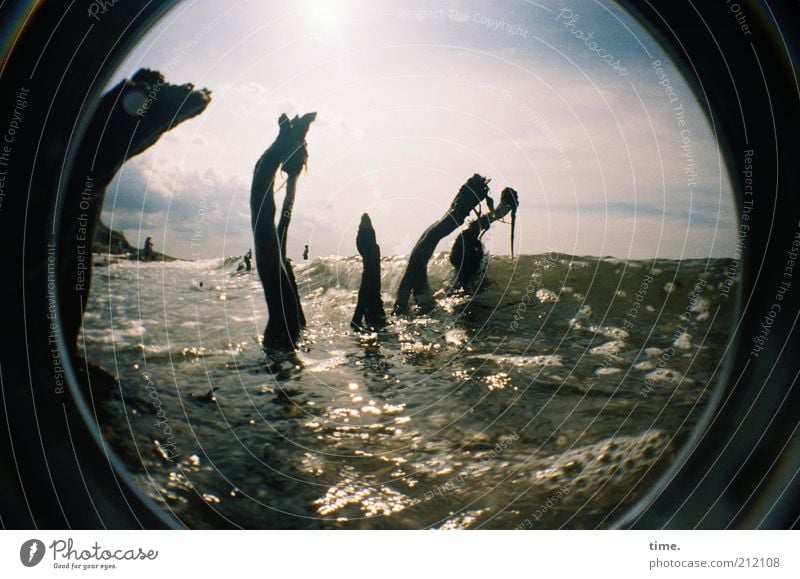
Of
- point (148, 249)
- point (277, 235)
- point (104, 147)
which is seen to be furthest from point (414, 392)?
point (104, 147)

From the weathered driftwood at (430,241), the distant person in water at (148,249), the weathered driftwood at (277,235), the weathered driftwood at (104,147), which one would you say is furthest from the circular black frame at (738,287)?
the weathered driftwood at (430,241)

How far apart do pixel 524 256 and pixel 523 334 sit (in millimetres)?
312

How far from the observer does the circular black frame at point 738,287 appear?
5.74 ft

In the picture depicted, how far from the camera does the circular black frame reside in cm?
175

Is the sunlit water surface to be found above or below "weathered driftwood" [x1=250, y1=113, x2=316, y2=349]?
below

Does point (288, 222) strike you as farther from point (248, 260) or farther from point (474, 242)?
point (474, 242)

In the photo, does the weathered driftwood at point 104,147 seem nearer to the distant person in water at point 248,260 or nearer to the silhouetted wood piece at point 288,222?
the silhouetted wood piece at point 288,222

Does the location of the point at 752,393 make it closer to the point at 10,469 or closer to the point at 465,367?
the point at 465,367

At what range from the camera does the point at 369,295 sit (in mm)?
1973

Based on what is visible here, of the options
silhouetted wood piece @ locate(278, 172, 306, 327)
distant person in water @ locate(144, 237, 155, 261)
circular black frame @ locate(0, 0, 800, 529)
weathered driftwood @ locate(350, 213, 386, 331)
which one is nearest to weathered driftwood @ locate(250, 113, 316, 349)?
silhouetted wood piece @ locate(278, 172, 306, 327)

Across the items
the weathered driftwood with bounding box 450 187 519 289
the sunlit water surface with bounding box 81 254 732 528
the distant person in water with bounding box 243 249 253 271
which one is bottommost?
the sunlit water surface with bounding box 81 254 732 528

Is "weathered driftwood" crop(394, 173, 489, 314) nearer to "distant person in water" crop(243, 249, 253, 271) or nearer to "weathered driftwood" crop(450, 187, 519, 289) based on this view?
"weathered driftwood" crop(450, 187, 519, 289)

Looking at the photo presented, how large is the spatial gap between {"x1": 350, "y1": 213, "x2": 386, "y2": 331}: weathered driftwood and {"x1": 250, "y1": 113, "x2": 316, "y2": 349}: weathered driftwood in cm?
23

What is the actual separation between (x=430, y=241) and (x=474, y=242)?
18 cm
